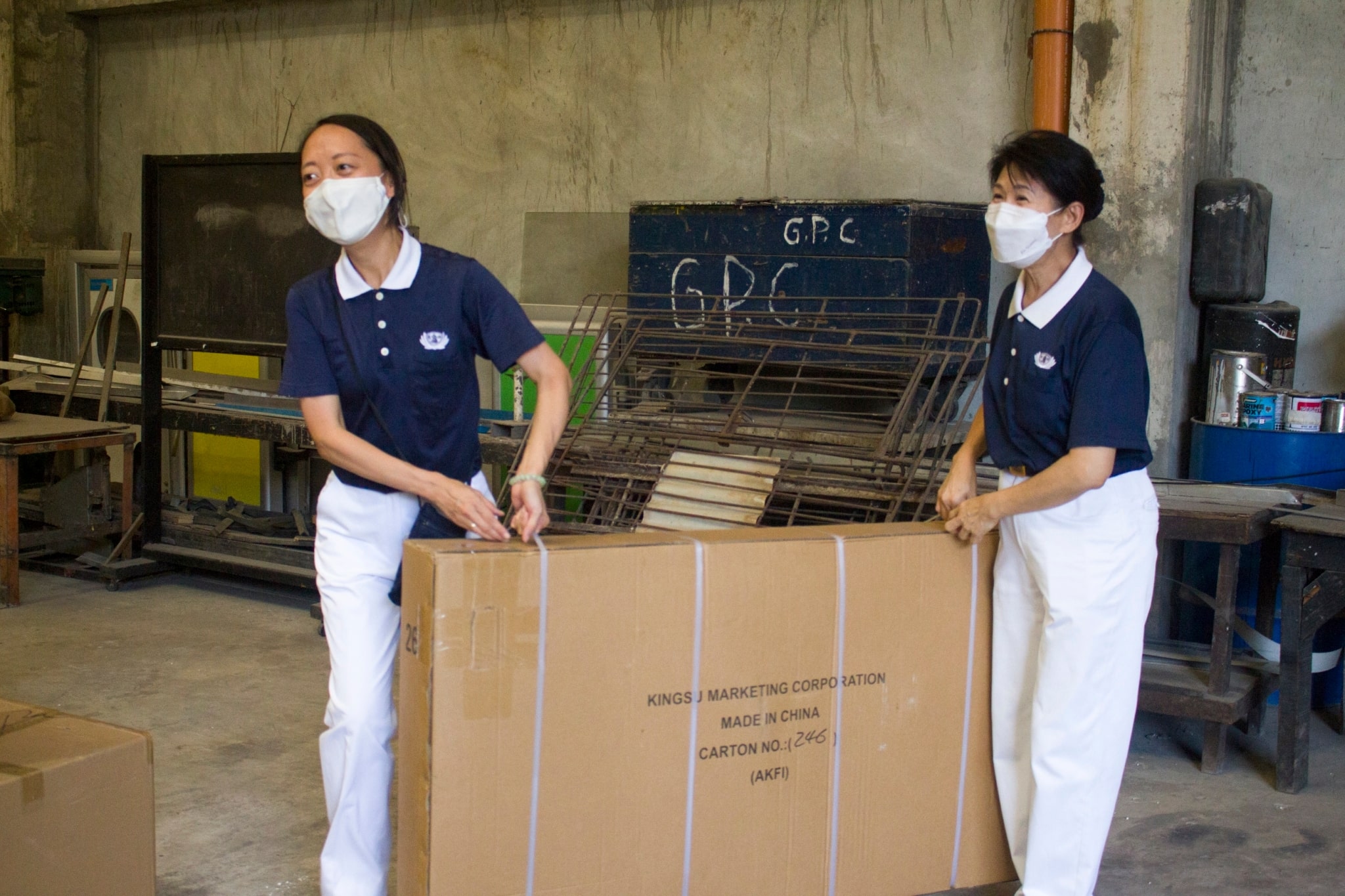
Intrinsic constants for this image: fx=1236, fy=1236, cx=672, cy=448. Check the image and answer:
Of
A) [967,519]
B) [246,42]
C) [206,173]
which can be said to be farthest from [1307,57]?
[246,42]

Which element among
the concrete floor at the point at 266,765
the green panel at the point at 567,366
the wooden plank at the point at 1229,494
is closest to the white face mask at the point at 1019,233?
the concrete floor at the point at 266,765

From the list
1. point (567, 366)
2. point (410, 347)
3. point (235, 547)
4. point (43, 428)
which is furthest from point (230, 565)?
point (410, 347)

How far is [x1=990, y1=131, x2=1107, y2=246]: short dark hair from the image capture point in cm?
208

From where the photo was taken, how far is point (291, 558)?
4.82 m

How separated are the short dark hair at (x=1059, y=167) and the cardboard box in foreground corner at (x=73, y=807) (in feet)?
5.72

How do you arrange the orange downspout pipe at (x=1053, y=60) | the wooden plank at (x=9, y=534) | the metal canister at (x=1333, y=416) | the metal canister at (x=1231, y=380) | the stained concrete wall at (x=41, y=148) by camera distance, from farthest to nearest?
the stained concrete wall at (x=41, y=148)
the wooden plank at (x=9, y=534)
the orange downspout pipe at (x=1053, y=60)
the metal canister at (x=1231, y=380)
the metal canister at (x=1333, y=416)

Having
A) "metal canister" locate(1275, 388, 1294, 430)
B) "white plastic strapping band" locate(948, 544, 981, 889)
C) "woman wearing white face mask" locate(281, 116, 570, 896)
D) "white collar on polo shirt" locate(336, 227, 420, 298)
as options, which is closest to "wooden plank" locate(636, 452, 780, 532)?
"white plastic strapping band" locate(948, 544, 981, 889)

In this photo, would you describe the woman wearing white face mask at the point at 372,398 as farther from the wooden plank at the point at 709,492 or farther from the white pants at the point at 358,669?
the wooden plank at the point at 709,492

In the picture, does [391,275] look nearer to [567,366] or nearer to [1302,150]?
[567,366]

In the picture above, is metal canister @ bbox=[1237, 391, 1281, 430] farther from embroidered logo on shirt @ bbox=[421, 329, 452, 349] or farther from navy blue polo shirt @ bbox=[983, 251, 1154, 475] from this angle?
embroidered logo on shirt @ bbox=[421, 329, 452, 349]

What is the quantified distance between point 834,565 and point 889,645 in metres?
0.19

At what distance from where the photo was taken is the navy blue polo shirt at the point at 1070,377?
2.03 metres

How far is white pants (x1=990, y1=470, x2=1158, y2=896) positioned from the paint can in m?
1.71

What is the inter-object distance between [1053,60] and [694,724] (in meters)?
2.76
